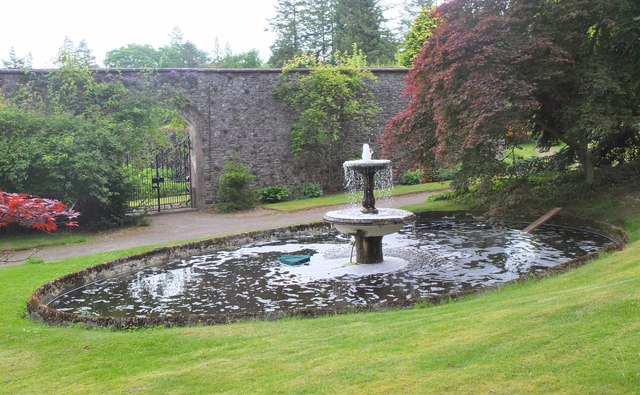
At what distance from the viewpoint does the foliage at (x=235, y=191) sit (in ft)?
62.8

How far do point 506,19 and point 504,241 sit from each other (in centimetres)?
464

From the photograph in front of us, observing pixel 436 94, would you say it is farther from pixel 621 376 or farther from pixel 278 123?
pixel 621 376

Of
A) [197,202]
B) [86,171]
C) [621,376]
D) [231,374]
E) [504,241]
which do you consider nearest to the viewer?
[621,376]

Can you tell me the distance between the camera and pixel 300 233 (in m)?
14.7

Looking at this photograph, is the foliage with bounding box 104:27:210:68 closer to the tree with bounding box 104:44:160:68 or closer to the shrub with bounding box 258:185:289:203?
the tree with bounding box 104:44:160:68

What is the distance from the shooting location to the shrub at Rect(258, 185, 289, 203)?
68.2ft

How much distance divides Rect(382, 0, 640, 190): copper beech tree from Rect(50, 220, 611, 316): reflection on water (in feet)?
7.06

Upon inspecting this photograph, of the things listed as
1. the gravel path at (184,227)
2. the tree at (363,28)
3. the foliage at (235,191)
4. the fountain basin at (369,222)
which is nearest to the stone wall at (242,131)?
the foliage at (235,191)

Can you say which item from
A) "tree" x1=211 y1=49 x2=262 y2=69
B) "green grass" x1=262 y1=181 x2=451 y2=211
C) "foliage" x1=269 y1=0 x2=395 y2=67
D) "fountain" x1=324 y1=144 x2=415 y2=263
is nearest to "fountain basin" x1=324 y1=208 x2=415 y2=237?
"fountain" x1=324 y1=144 x2=415 y2=263

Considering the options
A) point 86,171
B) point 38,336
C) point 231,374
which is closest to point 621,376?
point 231,374

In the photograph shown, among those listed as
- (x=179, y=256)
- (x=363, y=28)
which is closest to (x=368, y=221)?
(x=179, y=256)

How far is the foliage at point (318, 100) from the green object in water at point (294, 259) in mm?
10091

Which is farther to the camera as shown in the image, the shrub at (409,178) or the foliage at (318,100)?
the shrub at (409,178)

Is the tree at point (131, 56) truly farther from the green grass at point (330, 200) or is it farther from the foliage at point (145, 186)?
the green grass at point (330, 200)
